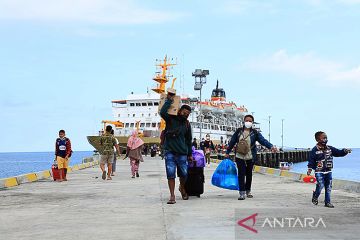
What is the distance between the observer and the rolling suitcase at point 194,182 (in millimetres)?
10196

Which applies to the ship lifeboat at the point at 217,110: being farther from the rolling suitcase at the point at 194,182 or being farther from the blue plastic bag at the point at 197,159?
the rolling suitcase at the point at 194,182

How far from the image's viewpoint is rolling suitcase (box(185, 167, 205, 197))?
10.2m

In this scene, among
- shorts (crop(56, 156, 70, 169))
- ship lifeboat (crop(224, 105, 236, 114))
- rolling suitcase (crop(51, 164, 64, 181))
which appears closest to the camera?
shorts (crop(56, 156, 70, 169))

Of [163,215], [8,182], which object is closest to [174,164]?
[163,215]

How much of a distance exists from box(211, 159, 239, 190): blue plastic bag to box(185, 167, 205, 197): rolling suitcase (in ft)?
1.45

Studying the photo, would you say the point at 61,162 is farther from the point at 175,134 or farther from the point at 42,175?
the point at 175,134

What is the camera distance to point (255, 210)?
7805 mm

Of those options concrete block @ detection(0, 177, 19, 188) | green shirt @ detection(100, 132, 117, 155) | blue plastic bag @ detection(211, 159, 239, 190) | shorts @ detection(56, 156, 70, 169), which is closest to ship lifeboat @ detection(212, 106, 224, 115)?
green shirt @ detection(100, 132, 117, 155)

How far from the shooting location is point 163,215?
7414 millimetres

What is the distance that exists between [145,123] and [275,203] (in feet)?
184

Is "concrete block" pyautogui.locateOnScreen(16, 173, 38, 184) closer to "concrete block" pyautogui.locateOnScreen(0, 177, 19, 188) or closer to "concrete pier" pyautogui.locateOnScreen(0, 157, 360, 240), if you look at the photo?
"concrete block" pyautogui.locateOnScreen(0, 177, 19, 188)

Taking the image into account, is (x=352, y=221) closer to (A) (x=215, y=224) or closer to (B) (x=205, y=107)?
(A) (x=215, y=224)

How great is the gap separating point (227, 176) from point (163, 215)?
328 cm

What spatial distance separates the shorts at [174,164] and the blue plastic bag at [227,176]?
1195 mm
